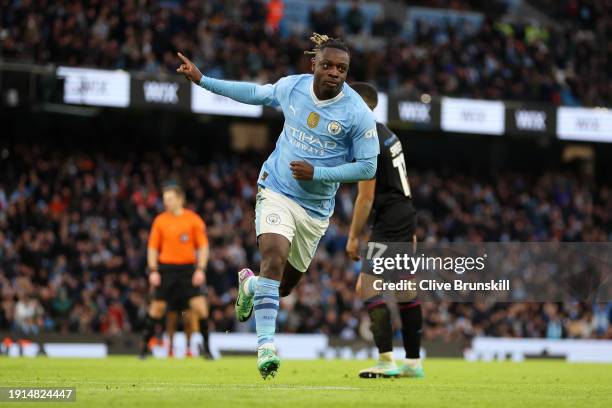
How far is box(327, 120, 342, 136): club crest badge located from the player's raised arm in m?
0.52

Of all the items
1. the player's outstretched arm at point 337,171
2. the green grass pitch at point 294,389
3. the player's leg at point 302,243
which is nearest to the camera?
the green grass pitch at point 294,389

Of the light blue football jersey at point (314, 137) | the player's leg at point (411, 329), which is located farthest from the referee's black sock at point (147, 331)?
the light blue football jersey at point (314, 137)

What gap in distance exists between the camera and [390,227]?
31.4 feet

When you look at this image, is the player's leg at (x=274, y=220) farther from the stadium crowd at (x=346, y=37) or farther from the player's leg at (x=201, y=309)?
the stadium crowd at (x=346, y=37)

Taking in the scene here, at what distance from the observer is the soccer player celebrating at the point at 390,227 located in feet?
31.0

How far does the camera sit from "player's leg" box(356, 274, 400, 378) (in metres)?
9.26

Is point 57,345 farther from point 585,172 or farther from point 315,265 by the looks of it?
point 585,172

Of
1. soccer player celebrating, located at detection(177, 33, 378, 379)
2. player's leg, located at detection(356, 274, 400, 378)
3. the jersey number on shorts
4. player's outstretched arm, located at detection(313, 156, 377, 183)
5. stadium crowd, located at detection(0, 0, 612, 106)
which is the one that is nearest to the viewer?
player's outstretched arm, located at detection(313, 156, 377, 183)

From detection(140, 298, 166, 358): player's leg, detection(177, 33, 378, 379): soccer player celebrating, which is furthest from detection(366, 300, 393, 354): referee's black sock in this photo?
detection(140, 298, 166, 358): player's leg

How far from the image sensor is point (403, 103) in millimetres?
26031

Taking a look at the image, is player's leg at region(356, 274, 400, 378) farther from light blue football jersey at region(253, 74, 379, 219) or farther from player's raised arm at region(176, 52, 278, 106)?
player's raised arm at region(176, 52, 278, 106)

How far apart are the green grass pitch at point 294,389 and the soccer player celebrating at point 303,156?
0.70 m

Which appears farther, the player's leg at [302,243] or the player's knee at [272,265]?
the player's leg at [302,243]

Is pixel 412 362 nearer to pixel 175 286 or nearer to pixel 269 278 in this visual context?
pixel 269 278
